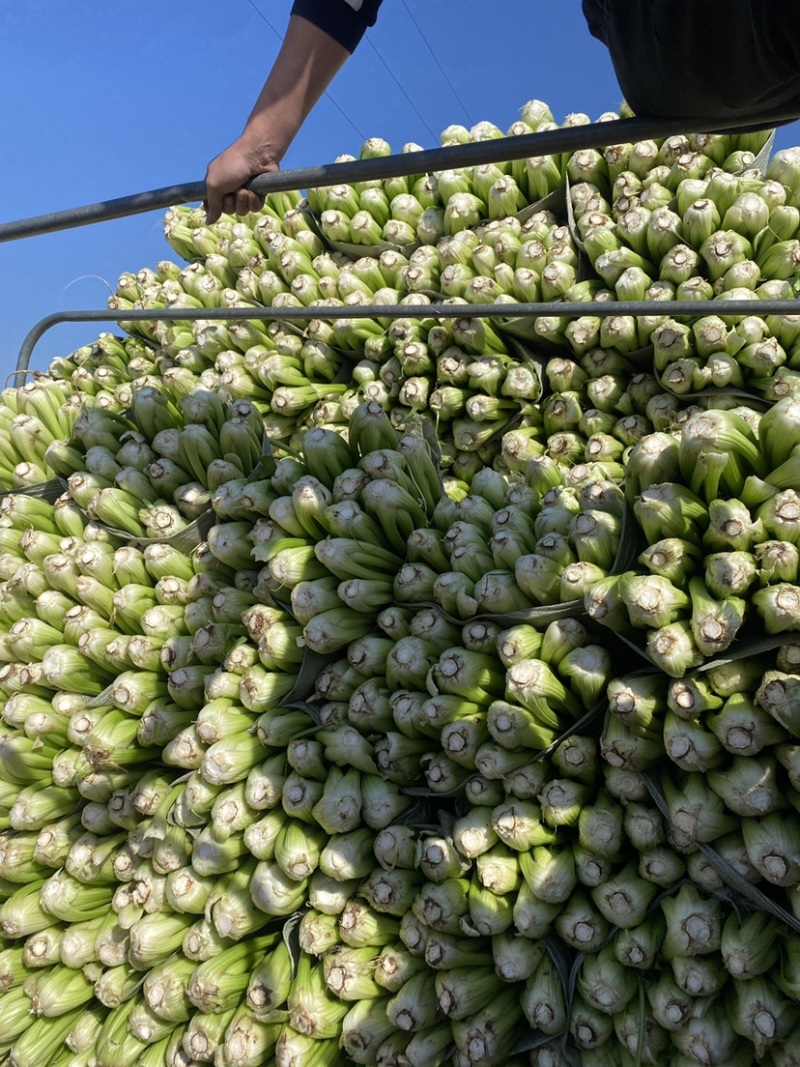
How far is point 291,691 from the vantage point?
6.66ft

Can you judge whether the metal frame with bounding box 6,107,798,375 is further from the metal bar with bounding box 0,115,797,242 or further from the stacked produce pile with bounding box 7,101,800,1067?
the stacked produce pile with bounding box 7,101,800,1067

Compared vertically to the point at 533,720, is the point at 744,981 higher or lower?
lower

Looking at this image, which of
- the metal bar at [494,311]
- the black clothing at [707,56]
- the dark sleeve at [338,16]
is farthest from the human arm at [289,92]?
the black clothing at [707,56]

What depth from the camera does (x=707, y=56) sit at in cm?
133

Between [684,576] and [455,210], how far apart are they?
6.48ft

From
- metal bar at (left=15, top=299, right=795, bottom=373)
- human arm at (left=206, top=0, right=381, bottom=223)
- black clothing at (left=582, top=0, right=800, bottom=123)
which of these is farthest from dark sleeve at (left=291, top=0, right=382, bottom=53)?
black clothing at (left=582, top=0, right=800, bottom=123)

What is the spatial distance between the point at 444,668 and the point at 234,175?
136cm

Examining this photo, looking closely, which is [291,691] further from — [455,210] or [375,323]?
[455,210]

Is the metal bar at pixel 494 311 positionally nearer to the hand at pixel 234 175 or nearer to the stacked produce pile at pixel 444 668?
the stacked produce pile at pixel 444 668

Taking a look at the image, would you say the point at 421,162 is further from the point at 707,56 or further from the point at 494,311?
the point at 707,56

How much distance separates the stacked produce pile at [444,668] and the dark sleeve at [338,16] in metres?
0.94

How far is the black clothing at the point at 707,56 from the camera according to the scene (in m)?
1.26

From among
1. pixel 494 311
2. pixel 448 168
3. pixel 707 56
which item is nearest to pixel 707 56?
pixel 707 56

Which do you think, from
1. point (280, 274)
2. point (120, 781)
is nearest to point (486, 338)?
point (280, 274)
